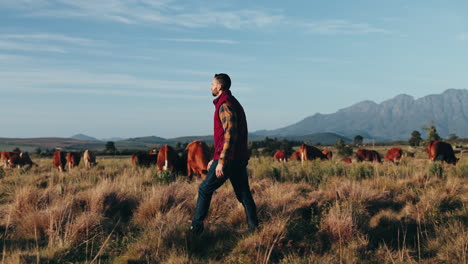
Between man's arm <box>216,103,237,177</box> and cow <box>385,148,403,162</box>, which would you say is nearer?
man's arm <box>216,103,237,177</box>

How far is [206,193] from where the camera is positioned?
5.46 m

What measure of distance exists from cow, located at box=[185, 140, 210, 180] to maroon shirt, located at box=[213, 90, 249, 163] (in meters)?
5.89

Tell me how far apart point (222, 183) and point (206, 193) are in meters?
0.26

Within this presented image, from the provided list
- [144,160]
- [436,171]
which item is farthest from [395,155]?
[144,160]

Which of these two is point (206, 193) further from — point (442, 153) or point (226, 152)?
point (442, 153)

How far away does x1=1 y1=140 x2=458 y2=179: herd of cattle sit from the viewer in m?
11.8

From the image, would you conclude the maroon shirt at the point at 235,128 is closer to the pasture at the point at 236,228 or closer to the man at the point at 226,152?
the man at the point at 226,152

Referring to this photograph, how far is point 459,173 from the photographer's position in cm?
1216

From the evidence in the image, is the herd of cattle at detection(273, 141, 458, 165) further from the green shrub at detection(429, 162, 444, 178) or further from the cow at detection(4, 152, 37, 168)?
the cow at detection(4, 152, 37, 168)

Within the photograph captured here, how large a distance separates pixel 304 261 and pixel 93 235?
302 centimetres

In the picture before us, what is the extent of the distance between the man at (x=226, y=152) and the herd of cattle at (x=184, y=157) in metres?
5.58

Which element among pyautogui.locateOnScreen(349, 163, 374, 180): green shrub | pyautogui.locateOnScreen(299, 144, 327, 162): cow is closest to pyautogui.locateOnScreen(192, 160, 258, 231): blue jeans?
pyautogui.locateOnScreen(349, 163, 374, 180): green shrub

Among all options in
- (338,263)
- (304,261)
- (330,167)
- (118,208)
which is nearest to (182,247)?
(304,261)

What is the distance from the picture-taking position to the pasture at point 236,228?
16.2 feet
